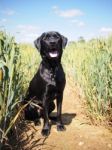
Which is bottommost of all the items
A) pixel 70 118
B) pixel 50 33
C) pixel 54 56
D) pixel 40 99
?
pixel 70 118

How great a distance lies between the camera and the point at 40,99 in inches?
155

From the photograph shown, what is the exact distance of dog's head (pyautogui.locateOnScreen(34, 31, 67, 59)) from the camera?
12.3ft

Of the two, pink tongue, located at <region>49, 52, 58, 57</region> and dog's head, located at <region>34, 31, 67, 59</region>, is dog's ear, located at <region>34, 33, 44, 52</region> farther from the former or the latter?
pink tongue, located at <region>49, 52, 58, 57</region>

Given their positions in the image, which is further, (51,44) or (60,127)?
(60,127)

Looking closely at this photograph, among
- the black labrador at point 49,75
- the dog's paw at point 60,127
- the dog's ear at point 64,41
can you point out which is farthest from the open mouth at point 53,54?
the dog's paw at point 60,127


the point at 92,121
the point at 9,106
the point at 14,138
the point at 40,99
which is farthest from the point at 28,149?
the point at 92,121

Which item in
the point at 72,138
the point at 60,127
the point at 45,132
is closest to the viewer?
the point at 72,138

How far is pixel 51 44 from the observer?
3.74 m

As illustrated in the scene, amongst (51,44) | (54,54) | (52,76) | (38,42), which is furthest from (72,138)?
(38,42)

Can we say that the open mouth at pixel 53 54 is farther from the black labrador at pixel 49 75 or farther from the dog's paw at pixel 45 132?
the dog's paw at pixel 45 132

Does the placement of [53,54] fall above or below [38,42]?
below

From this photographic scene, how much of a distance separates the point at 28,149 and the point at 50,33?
5.13 feet

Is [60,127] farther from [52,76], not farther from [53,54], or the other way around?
[53,54]

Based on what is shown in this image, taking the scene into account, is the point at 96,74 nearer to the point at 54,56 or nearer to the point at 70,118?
the point at 54,56
